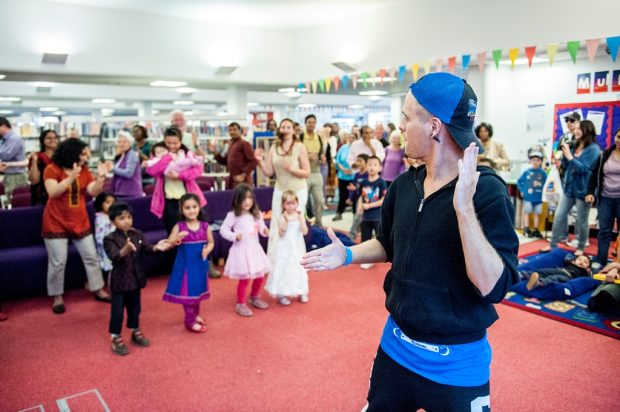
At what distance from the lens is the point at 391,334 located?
168cm

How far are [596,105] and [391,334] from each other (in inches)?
304

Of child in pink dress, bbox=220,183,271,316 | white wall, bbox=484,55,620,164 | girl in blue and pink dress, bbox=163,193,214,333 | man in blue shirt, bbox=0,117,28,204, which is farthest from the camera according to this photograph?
white wall, bbox=484,55,620,164

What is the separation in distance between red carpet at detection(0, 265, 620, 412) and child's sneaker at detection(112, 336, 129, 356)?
0.26 feet

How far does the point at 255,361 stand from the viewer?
3.45 m

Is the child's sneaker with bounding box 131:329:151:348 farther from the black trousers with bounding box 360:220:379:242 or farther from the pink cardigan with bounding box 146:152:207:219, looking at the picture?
the black trousers with bounding box 360:220:379:242

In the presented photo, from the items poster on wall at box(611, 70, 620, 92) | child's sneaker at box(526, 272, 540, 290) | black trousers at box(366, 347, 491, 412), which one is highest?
poster on wall at box(611, 70, 620, 92)

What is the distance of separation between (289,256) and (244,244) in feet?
1.38

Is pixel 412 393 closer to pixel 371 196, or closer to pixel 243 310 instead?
pixel 243 310

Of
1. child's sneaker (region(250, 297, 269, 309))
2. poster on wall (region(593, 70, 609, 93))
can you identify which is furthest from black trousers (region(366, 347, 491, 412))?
poster on wall (region(593, 70, 609, 93))

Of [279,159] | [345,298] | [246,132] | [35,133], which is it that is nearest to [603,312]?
[345,298]

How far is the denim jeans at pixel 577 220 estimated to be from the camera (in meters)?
6.22

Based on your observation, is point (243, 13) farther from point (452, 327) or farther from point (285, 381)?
point (452, 327)

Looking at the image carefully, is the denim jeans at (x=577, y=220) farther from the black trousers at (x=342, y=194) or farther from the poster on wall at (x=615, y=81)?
the black trousers at (x=342, y=194)

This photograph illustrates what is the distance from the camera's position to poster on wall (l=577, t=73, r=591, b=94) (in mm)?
7918
